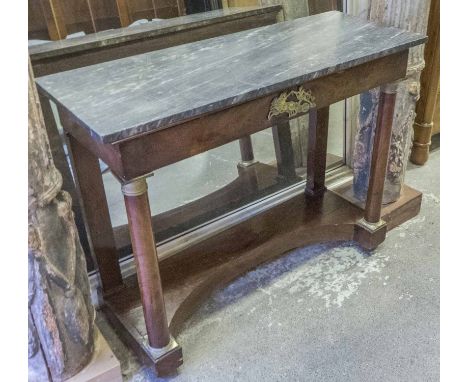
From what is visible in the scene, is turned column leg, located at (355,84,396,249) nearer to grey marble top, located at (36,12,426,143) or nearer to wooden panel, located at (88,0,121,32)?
grey marble top, located at (36,12,426,143)

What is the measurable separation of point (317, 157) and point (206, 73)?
855mm

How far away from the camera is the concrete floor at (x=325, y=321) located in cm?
136

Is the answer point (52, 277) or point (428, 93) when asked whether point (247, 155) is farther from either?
point (52, 277)

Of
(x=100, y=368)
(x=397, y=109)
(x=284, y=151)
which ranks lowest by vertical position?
(x=100, y=368)

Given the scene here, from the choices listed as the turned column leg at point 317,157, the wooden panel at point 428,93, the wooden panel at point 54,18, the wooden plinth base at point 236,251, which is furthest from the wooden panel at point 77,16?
the wooden panel at point 428,93

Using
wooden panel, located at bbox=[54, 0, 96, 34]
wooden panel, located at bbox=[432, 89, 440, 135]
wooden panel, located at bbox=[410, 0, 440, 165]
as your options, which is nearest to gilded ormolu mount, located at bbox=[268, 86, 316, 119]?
wooden panel, located at bbox=[54, 0, 96, 34]

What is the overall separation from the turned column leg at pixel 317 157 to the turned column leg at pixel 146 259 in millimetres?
898

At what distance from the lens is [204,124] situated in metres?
1.07

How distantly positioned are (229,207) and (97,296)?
65cm

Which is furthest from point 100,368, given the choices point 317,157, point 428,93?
point 428,93

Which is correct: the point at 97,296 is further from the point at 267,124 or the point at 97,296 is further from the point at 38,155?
the point at 267,124

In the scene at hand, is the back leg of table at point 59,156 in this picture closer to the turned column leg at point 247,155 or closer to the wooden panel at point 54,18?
the wooden panel at point 54,18

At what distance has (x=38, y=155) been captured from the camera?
3.51 feet

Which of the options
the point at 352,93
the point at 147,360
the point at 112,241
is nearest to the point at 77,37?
the point at 112,241
